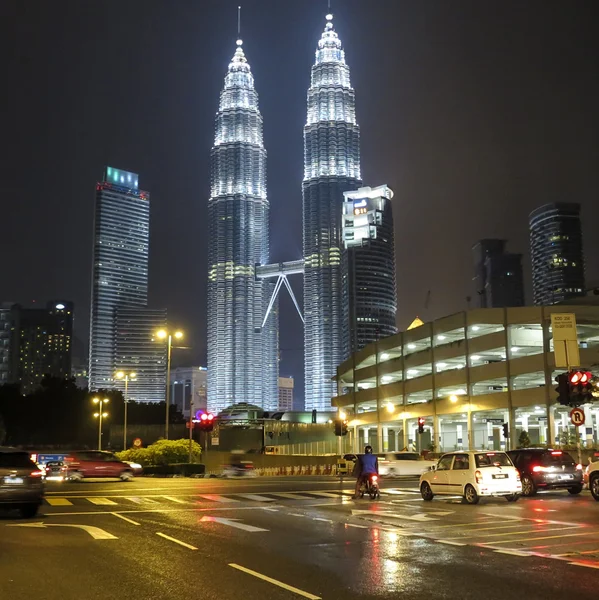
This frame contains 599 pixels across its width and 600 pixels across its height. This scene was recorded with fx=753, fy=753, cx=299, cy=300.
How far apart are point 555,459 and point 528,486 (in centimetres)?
127

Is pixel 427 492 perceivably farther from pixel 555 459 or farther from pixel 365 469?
pixel 555 459

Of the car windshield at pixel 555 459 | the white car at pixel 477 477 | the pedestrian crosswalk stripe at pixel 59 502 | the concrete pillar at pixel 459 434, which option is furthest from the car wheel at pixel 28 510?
the concrete pillar at pixel 459 434

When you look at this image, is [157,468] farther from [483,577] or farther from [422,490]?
[483,577]

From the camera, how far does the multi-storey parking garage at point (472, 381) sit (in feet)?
206

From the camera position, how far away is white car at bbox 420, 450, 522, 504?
68.3 ft

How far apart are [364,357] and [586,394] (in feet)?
217

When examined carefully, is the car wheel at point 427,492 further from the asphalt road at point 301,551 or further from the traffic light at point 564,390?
the traffic light at point 564,390

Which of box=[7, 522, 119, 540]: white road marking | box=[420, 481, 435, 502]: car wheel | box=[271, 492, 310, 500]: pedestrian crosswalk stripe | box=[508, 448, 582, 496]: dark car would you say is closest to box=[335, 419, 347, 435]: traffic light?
box=[271, 492, 310, 500]: pedestrian crosswalk stripe

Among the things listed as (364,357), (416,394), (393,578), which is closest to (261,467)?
(416,394)

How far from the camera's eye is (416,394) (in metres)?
82.4

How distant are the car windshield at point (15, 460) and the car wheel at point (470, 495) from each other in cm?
1158

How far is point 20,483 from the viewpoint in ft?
54.5

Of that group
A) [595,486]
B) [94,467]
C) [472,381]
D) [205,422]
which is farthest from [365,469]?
[472,381]

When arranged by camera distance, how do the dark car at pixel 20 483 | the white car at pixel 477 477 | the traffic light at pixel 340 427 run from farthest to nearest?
the traffic light at pixel 340 427
the white car at pixel 477 477
the dark car at pixel 20 483
